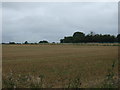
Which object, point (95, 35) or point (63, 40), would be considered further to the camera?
point (63, 40)

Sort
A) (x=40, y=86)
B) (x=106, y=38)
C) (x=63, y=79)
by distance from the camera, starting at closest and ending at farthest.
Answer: (x=40, y=86), (x=63, y=79), (x=106, y=38)

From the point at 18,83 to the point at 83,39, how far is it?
119 meters

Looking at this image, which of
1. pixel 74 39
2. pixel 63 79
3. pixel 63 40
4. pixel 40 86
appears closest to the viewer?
pixel 40 86

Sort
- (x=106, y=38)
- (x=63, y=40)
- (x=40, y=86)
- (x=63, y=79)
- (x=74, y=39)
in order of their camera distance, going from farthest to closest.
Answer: (x=63, y=40) < (x=74, y=39) < (x=106, y=38) < (x=63, y=79) < (x=40, y=86)

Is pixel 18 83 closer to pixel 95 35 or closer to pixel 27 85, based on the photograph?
pixel 27 85

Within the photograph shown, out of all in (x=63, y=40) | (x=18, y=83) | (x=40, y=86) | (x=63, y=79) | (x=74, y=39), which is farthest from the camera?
(x=63, y=40)

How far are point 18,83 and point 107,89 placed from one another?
7.99 ft

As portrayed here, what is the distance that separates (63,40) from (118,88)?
136890 mm

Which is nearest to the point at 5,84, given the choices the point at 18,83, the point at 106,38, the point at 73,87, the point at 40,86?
the point at 18,83

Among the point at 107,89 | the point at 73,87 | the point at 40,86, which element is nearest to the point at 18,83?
the point at 40,86

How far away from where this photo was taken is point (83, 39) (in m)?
123

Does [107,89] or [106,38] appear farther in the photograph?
[106,38]

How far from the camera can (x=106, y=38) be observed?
381ft

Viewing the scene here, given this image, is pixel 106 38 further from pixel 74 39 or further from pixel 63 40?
pixel 63 40
